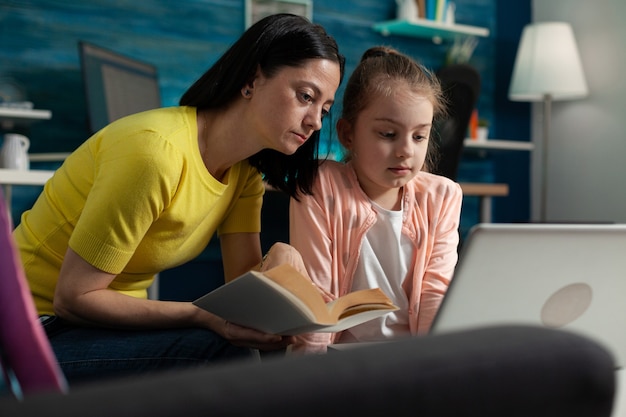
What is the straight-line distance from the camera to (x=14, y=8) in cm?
305

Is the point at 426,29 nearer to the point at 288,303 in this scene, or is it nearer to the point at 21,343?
the point at 288,303

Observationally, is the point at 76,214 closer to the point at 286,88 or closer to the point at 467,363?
the point at 286,88

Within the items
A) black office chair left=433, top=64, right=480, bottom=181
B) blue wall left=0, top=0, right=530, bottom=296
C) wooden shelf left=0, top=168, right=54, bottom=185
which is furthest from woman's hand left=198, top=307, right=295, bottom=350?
blue wall left=0, top=0, right=530, bottom=296

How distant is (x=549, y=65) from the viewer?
4.13 meters

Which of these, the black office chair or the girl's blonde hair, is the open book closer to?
the girl's blonde hair

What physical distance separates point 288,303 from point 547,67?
11.4ft

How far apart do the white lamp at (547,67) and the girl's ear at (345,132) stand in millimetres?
2776

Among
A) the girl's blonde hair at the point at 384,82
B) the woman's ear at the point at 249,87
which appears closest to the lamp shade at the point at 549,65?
the girl's blonde hair at the point at 384,82

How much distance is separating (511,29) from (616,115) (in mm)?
841

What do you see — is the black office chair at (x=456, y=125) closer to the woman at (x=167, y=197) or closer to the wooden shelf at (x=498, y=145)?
the wooden shelf at (x=498, y=145)

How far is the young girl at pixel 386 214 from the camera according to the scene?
1.44 metres

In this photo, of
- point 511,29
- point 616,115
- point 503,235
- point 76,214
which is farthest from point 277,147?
point 511,29

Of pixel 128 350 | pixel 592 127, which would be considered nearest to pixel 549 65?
pixel 592 127

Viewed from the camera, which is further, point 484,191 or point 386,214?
point 484,191
